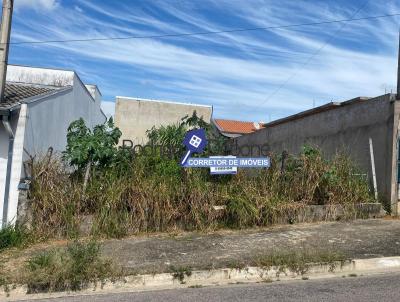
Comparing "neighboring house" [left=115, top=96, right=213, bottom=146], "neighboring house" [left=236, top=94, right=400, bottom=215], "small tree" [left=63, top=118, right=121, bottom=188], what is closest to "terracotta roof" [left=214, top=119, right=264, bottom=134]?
"neighboring house" [left=115, top=96, right=213, bottom=146]

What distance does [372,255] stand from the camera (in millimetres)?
7293

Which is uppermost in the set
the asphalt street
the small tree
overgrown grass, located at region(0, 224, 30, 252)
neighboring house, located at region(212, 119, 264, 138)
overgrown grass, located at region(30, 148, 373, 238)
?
neighboring house, located at region(212, 119, 264, 138)

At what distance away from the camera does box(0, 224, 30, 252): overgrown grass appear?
8298mm

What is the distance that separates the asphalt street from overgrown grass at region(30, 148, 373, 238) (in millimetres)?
3138

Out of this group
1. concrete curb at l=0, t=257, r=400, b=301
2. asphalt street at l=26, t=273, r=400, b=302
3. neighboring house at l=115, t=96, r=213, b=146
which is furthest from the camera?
neighboring house at l=115, t=96, r=213, b=146

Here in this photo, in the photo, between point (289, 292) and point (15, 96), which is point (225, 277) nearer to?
point (289, 292)

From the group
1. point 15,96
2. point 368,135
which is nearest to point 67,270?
point 15,96

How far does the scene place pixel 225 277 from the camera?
6.63 meters

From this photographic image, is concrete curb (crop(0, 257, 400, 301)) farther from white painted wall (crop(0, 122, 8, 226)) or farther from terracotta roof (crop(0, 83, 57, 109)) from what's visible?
terracotta roof (crop(0, 83, 57, 109))

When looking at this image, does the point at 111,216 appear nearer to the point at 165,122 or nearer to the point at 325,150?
the point at 325,150

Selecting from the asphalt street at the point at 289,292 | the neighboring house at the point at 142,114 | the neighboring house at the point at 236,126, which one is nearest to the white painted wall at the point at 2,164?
the asphalt street at the point at 289,292

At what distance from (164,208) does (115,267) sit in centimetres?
274

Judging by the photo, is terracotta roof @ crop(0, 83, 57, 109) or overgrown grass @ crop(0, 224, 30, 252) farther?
terracotta roof @ crop(0, 83, 57, 109)

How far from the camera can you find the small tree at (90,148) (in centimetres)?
953
